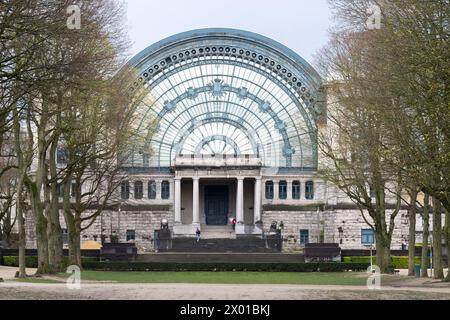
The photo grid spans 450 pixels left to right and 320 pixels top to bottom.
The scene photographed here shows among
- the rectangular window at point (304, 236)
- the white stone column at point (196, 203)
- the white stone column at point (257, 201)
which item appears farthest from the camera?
the rectangular window at point (304, 236)

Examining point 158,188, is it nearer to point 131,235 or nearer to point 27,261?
point 131,235

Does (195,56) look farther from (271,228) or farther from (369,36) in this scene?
(369,36)

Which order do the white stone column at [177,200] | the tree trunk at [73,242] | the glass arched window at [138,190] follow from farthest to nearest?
1. the glass arched window at [138,190]
2. the white stone column at [177,200]
3. the tree trunk at [73,242]

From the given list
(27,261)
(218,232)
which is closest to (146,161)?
(218,232)

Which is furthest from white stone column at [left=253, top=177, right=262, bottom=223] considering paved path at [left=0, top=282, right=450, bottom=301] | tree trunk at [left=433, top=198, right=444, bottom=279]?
paved path at [left=0, top=282, right=450, bottom=301]

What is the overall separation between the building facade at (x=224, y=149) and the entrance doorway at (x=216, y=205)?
0.12m

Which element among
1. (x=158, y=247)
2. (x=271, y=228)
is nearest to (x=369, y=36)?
(x=158, y=247)

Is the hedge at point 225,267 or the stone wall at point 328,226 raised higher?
the stone wall at point 328,226

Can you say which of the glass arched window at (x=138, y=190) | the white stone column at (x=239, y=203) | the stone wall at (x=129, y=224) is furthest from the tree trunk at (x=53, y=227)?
the glass arched window at (x=138, y=190)

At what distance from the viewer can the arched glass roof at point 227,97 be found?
10356 cm

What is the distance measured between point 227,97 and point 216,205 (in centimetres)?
1282

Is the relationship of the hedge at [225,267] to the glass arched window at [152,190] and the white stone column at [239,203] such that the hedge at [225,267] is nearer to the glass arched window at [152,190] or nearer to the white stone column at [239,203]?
the white stone column at [239,203]
